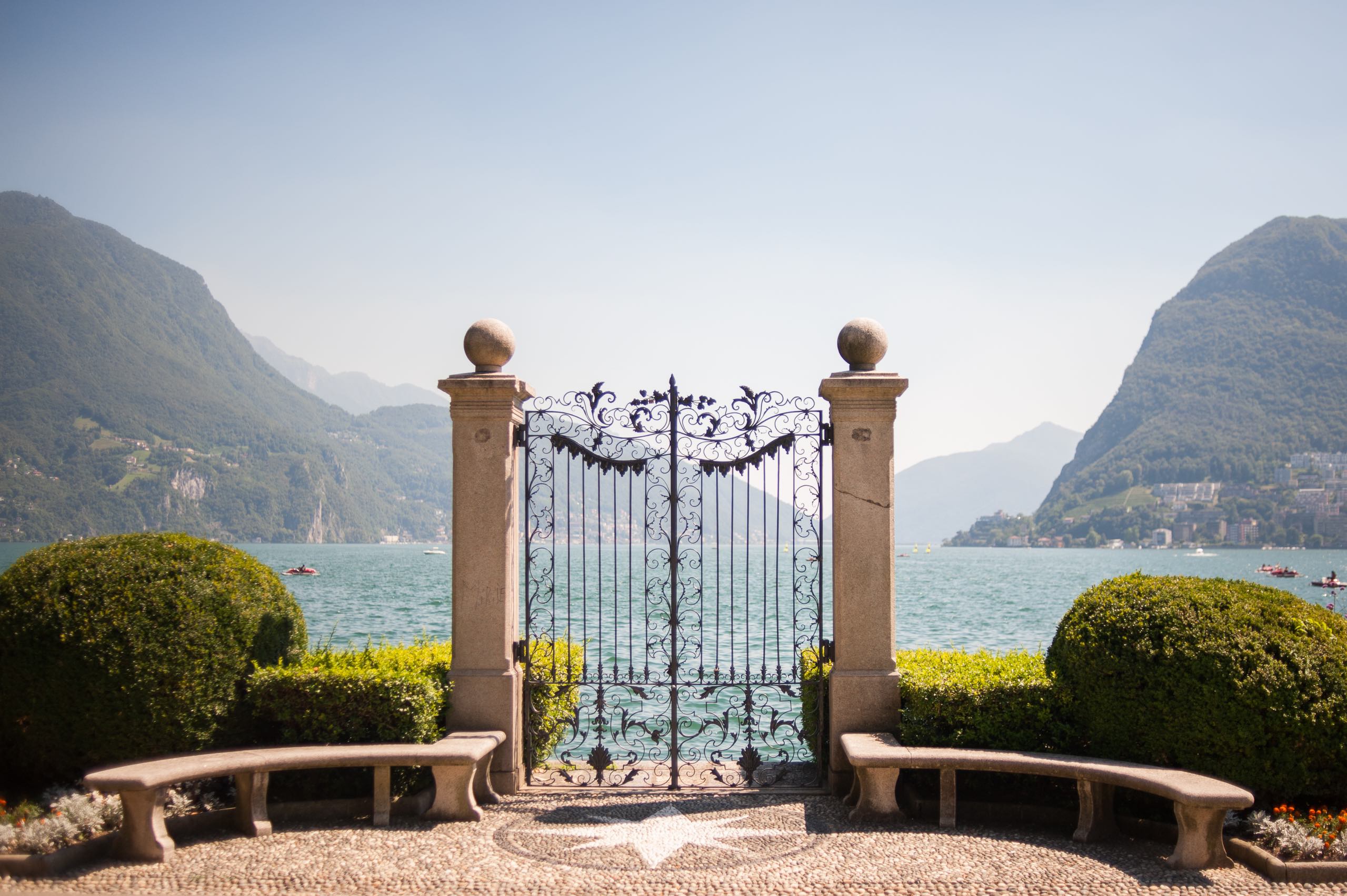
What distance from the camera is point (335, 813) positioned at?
728 cm

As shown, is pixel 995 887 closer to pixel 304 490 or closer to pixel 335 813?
pixel 335 813

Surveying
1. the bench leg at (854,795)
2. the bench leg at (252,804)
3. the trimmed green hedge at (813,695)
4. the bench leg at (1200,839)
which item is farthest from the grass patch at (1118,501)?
the bench leg at (252,804)

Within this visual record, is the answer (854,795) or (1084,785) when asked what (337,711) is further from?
(1084,785)

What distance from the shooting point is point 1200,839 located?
Result: 6.08m

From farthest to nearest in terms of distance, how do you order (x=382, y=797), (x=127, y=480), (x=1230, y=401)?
(x=1230, y=401)
(x=127, y=480)
(x=382, y=797)

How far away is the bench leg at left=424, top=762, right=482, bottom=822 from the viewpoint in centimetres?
720

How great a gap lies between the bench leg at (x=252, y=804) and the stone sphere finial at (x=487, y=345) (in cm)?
367

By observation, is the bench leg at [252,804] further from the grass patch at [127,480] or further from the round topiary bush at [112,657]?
the grass patch at [127,480]

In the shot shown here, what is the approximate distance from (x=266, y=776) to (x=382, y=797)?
854 millimetres

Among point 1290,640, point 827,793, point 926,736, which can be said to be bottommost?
point 827,793

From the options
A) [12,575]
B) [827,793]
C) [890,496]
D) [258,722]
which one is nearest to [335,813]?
[258,722]

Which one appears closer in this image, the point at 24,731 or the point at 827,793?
the point at 24,731

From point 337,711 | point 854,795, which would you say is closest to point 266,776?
point 337,711

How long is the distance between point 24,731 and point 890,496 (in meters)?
7.03
